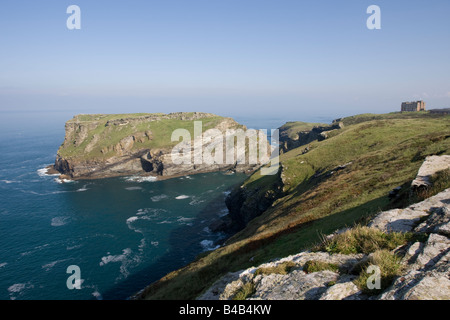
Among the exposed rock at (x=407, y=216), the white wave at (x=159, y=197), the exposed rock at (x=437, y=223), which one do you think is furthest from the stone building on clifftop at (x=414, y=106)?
the exposed rock at (x=437, y=223)

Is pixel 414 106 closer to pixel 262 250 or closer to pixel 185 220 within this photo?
pixel 185 220

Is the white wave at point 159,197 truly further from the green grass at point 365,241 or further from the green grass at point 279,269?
the green grass at point 365,241

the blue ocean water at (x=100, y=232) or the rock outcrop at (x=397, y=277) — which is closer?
the rock outcrop at (x=397, y=277)

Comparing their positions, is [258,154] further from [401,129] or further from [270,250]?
[270,250]

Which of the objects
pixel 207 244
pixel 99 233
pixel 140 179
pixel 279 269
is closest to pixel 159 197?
pixel 99 233

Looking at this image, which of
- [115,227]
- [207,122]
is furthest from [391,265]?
[207,122]
